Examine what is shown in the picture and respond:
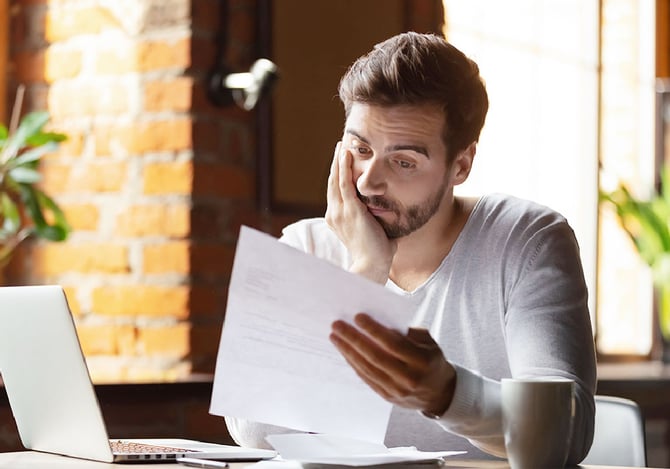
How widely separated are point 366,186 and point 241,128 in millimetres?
863

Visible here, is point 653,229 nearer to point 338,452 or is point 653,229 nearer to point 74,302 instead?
point 74,302

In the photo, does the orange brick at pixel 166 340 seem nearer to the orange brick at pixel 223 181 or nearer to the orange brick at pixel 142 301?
the orange brick at pixel 142 301

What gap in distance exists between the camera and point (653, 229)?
382 centimetres

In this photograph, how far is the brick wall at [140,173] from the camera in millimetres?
2449

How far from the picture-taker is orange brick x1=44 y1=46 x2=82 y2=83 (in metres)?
2.57

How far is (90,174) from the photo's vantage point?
254 cm

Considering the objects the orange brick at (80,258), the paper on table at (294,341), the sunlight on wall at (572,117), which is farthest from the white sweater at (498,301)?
the sunlight on wall at (572,117)

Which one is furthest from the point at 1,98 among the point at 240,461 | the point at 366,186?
the point at 240,461

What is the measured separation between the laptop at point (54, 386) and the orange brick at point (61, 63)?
1184mm

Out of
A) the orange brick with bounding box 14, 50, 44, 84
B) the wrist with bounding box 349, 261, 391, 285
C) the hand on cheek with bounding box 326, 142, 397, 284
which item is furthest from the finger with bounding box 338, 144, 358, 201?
the orange brick with bounding box 14, 50, 44, 84

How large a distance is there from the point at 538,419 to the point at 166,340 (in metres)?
1.30

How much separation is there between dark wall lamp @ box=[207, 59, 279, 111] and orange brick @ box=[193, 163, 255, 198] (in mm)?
144

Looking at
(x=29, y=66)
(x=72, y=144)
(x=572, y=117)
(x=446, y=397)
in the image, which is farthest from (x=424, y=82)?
(x=572, y=117)

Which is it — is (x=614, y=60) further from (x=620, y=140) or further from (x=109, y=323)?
(x=109, y=323)
